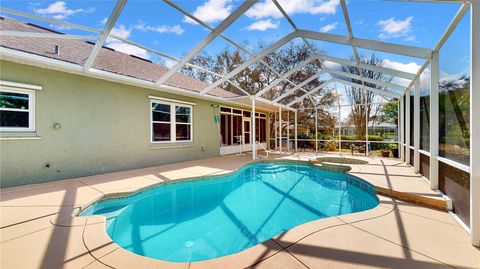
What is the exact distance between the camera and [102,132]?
22.3ft

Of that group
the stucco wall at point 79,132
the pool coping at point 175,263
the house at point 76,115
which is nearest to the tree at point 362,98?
the house at point 76,115

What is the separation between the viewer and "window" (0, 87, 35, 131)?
5.10m

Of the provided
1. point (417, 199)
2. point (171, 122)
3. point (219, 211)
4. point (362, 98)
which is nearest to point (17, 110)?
point (171, 122)

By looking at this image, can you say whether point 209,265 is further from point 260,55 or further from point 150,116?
point 150,116

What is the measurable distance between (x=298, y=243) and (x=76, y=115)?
6810 mm

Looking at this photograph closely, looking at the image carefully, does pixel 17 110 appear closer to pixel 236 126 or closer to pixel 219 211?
pixel 219 211

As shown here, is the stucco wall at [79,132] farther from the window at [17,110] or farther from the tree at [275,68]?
the tree at [275,68]

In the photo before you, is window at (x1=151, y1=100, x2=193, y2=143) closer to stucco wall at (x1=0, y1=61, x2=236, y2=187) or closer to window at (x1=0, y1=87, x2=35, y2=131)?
stucco wall at (x1=0, y1=61, x2=236, y2=187)

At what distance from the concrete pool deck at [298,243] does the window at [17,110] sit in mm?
2062

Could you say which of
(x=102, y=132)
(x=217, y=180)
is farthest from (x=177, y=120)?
(x=217, y=180)

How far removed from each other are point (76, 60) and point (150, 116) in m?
2.80

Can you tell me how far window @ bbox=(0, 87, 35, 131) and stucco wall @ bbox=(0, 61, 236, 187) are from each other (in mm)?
142

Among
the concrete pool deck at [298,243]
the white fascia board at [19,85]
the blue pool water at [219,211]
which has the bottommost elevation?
the blue pool water at [219,211]

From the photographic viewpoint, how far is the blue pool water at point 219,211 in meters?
3.23
